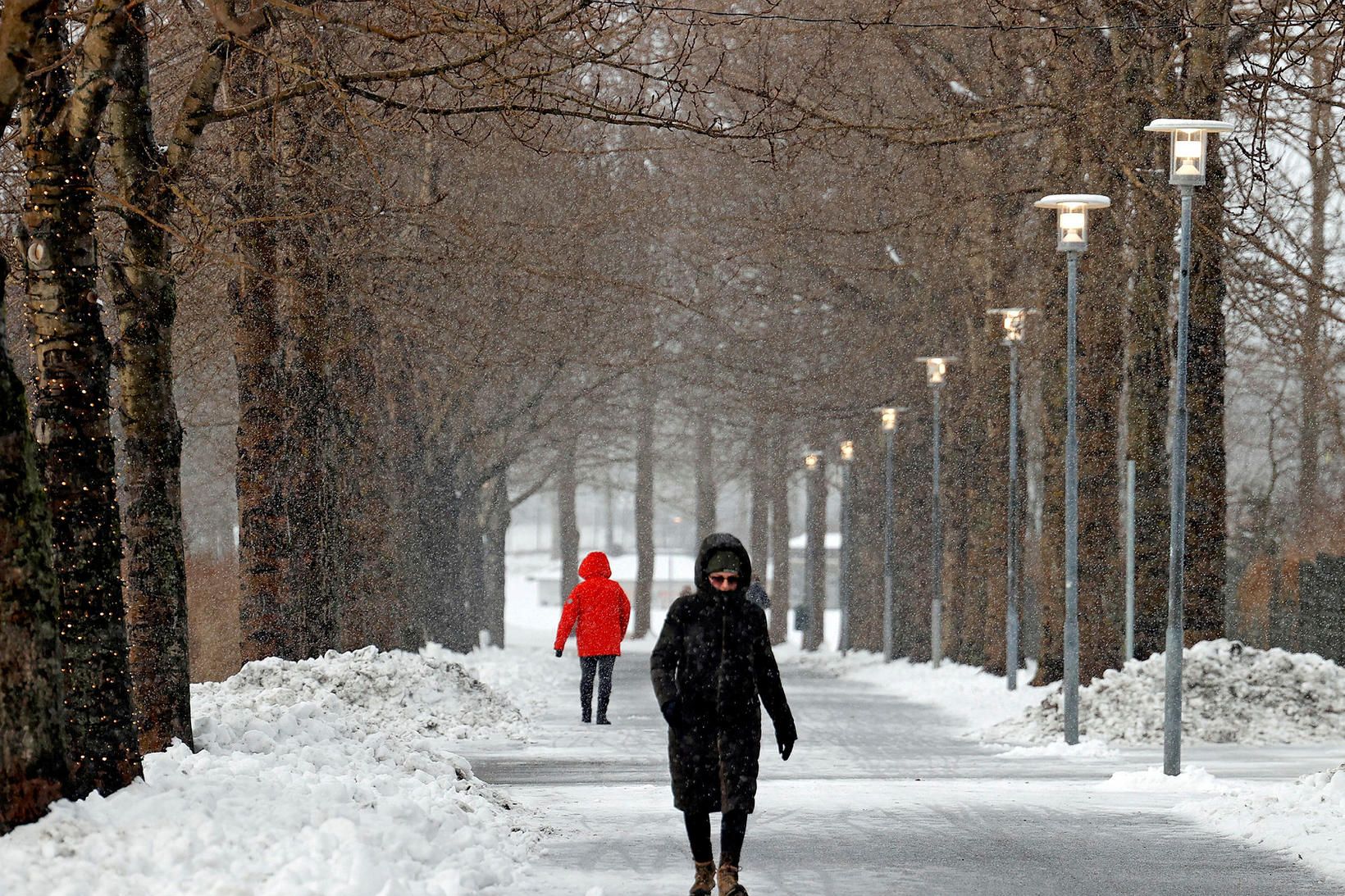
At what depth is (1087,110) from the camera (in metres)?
19.5

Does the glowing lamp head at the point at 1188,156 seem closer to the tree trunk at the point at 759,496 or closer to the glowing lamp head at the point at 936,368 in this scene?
the glowing lamp head at the point at 936,368

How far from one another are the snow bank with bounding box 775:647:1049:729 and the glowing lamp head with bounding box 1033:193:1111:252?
23.4 ft

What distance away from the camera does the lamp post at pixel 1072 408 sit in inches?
781

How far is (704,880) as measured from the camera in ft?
30.5

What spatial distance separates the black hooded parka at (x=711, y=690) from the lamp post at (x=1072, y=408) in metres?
11.0

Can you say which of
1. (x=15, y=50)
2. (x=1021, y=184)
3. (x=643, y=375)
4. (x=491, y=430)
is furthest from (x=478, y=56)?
(x=643, y=375)

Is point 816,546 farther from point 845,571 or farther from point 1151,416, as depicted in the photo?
point 1151,416

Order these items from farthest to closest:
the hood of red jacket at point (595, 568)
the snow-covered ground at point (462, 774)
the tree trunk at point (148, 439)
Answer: the hood of red jacket at point (595, 568) → the tree trunk at point (148, 439) → the snow-covered ground at point (462, 774)

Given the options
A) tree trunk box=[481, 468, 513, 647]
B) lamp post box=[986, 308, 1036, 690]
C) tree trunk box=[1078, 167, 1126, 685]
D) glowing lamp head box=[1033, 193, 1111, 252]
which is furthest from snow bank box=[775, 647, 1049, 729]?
tree trunk box=[481, 468, 513, 647]

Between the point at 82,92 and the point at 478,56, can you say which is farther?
the point at 478,56

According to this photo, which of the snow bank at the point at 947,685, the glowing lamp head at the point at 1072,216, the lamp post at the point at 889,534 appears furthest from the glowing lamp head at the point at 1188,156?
the lamp post at the point at 889,534

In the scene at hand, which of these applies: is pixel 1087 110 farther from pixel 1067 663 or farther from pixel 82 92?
pixel 82 92

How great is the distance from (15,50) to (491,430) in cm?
3149

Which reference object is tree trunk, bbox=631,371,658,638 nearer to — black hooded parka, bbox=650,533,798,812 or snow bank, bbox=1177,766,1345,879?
snow bank, bbox=1177,766,1345,879
